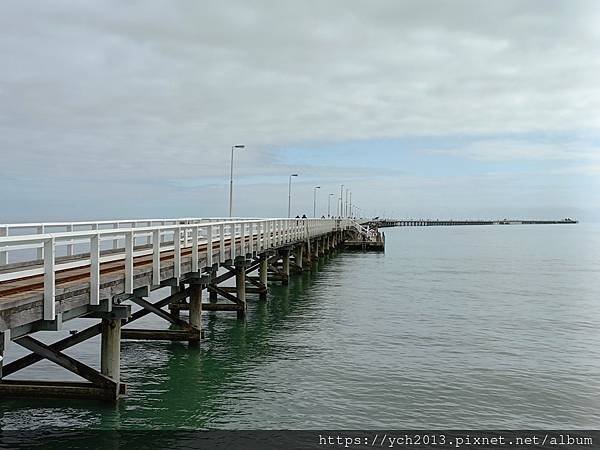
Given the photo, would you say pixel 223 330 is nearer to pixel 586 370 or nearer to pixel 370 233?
pixel 586 370

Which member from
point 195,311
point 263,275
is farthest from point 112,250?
point 263,275

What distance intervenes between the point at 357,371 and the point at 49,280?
8.79 meters

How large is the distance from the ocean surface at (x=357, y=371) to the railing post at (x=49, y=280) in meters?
2.83

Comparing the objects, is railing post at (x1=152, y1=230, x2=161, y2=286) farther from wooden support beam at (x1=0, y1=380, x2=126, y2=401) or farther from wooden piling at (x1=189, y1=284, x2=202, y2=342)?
wooden piling at (x1=189, y1=284, x2=202, y2=342)

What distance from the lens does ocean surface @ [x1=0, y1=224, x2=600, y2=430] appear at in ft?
40.1

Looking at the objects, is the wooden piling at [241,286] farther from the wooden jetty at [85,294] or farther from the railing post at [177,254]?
the railing post at [177,254]

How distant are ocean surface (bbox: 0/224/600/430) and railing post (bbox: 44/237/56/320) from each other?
9.28ft

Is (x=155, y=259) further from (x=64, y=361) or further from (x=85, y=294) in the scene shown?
(x=85, y=294)

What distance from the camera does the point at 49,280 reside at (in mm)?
9297

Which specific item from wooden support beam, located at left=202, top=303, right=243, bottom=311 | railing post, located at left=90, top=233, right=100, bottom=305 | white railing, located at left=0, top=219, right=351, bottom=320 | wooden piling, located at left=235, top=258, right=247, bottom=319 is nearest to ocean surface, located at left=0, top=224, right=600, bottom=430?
wooden support beam, located at left=202, top=303, right=243, bottom=311

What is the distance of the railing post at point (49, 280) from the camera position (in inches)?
365

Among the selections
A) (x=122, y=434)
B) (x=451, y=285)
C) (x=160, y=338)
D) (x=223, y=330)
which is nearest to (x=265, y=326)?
(x=223, y=330)

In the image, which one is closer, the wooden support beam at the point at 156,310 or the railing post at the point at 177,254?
the railing post at the point at 177,254

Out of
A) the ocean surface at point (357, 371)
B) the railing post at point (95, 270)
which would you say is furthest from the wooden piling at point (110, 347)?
the railing post at point (95, 270)
